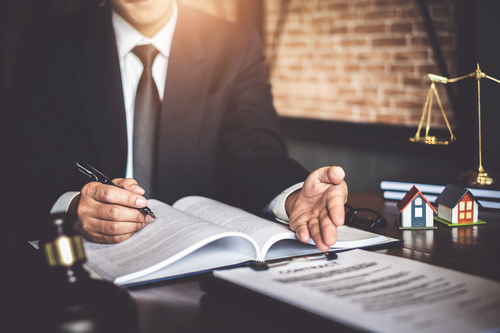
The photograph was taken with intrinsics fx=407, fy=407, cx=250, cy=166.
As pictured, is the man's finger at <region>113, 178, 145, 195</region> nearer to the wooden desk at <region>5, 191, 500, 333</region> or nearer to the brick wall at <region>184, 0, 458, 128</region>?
the wooden desk at <region>5, 191, 500, 333</region>

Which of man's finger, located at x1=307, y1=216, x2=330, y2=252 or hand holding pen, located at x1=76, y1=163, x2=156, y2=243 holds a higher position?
hand holding pen, located at x1=76, y1=163, x2=156, y2=243

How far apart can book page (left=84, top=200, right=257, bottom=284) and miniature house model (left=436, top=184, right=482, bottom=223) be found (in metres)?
0.57

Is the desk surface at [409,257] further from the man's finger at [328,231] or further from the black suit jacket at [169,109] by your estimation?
the black suit jacket at [169,109]

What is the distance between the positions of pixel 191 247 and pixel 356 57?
96.7 inches

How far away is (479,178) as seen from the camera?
1.26 m

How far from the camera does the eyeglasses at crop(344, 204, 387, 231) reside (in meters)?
1.04

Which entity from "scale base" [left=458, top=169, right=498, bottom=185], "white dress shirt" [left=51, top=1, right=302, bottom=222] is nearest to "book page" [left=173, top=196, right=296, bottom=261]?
"white dress shirt" [left=51, top=1, right=302, bottom=222]

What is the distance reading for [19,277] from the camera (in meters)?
0.76

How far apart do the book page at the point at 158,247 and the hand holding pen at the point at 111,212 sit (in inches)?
0.8

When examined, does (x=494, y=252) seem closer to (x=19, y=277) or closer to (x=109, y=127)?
(x=19, y=277)

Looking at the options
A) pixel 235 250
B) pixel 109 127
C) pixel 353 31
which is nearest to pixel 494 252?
pixel 235 250

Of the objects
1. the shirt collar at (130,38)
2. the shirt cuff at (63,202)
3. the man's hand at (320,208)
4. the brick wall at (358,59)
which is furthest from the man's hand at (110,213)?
the brick wall at (358,59)

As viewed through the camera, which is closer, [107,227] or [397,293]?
[397,293]

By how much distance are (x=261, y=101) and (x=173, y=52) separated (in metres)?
0.42
